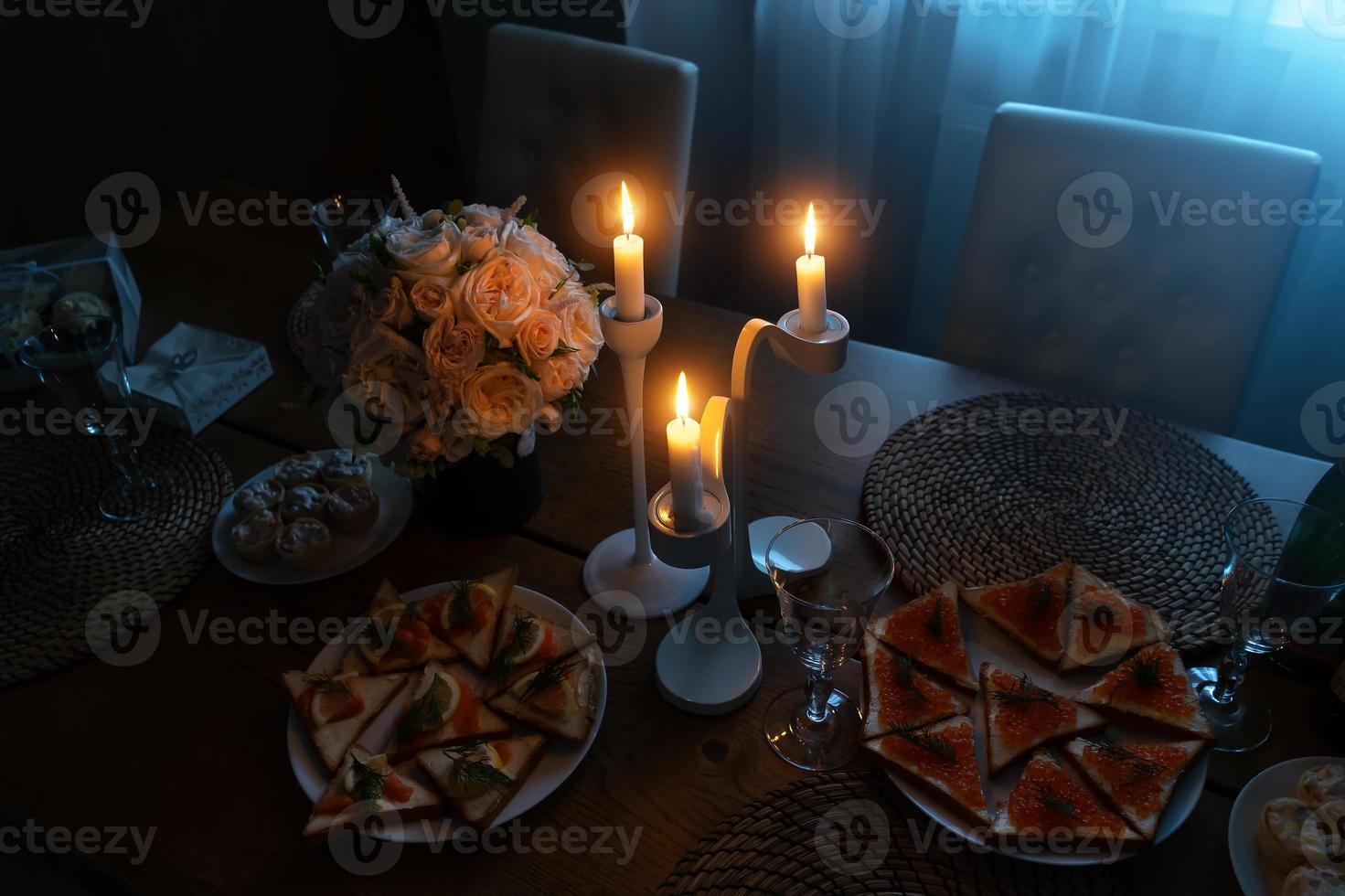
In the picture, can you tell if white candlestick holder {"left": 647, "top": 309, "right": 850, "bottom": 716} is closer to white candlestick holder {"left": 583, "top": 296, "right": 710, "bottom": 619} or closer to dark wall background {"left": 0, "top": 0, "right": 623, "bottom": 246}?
white candlestick holder {"left": 583, "top": 296, "right": 710, "bottom": 619}

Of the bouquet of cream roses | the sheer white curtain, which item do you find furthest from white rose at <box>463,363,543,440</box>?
the sheer white curtain

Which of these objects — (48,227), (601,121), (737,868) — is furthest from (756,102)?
(48,227)

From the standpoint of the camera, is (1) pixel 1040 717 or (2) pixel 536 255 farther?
(2) pixel 536 255

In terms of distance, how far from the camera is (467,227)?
0.99 m

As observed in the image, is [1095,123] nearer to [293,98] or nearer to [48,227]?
[293,98]

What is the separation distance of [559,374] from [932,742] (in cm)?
51

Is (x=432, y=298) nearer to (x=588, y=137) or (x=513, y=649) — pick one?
(x=513, y=649)

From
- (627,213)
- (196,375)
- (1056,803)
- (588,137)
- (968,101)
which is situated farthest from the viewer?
(968,101)

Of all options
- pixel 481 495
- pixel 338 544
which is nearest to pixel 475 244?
pixel 481 495

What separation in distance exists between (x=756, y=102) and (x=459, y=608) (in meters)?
1.67

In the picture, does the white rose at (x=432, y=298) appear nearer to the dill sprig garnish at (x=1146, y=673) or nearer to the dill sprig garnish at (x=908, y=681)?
the dill sprig garnish at (x=908, y=681)

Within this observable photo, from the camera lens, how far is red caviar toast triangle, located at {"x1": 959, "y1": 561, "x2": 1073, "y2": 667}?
96 cm

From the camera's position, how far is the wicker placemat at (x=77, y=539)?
1.08 metres

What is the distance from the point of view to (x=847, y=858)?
828 millimetres
